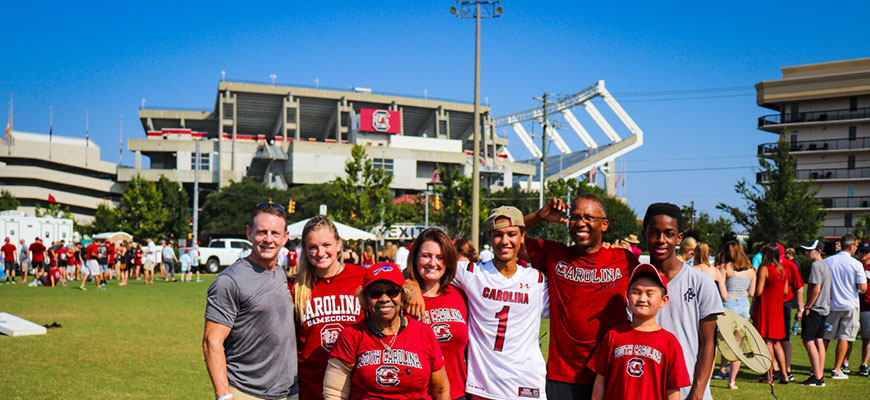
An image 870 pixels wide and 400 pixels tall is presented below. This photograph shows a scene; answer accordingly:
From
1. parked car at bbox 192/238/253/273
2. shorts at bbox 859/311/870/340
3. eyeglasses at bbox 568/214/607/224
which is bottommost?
parked car at bbox 192/238/253/273

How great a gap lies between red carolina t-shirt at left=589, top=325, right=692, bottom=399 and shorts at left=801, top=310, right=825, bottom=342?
24.6 feet

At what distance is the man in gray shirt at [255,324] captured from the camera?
3.99 metres

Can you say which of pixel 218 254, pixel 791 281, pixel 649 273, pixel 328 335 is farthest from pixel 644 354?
pixel 218 254

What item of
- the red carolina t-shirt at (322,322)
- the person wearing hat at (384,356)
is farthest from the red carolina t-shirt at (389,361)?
the red carolina t-shirt at (322,322)

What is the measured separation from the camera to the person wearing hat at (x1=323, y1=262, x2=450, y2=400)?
3.83m

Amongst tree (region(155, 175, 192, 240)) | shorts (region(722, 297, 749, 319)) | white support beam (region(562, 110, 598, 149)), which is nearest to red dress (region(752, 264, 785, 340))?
shorts (region(722, 297, 749, 319))

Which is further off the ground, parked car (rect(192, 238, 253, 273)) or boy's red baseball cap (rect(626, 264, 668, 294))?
boy's red baseball cap (rect(626, 264, 668, 294))

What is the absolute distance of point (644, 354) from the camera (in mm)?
3896

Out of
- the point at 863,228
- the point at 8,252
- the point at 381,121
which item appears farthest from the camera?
the point at 381,121

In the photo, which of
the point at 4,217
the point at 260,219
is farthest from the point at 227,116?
the point at 260,219

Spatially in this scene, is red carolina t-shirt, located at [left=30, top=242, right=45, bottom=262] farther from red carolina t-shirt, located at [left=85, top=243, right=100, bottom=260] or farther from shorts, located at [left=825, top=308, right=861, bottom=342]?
shorts, located at [left=825, top=308, right=861, bottom=342]

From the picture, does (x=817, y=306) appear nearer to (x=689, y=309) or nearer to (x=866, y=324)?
(x=866, y=324)

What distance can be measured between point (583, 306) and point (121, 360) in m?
8.90

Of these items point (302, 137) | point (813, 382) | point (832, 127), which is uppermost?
point (302, 137)
